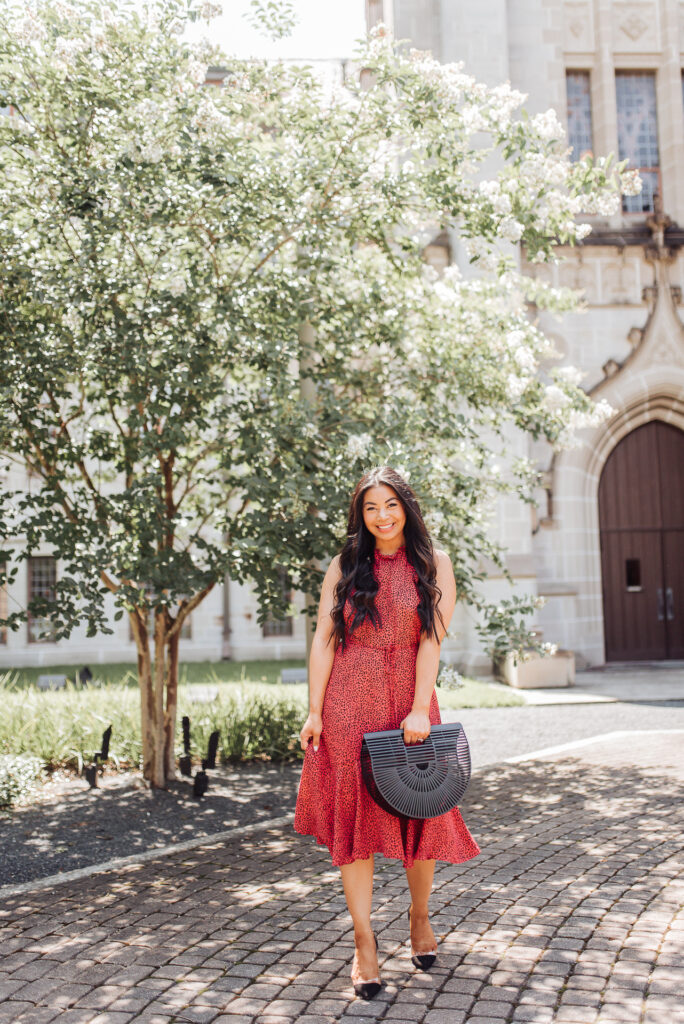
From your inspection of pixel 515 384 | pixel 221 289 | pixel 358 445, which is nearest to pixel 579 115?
pixel 515 384

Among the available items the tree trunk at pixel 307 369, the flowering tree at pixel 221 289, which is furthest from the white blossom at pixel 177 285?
the tree trunk at pixel 307 369

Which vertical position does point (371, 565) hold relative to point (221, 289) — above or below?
below

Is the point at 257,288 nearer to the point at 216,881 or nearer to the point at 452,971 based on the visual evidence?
the point at 216,881

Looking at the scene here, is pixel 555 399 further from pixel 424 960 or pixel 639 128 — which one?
pixel 639 128

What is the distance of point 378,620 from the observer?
357 cm

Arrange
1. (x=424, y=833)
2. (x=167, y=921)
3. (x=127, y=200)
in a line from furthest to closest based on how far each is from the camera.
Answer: (x=127, y=200), (x=167, y=921), (x=424, y=833)

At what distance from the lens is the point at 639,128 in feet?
A: 55.4

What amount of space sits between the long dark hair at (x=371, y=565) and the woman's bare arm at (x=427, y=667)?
0.03m

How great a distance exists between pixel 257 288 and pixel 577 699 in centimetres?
765

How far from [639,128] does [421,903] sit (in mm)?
16555

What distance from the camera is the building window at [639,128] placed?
16.8 meters

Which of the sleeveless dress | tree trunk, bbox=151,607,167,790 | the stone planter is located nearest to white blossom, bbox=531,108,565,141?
the sleeveless dress

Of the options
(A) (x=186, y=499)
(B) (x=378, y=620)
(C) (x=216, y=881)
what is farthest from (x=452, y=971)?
(A) (x=186, y=499)

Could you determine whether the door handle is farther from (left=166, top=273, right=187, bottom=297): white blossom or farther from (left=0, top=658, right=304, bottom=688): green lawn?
(left=166, top=273, right=187, bottom=297): white blossom
